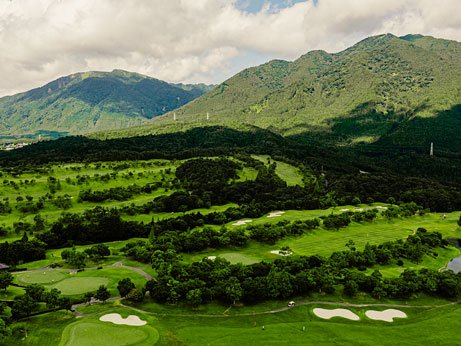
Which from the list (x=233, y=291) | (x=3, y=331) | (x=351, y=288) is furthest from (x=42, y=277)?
(x=351, y=288)

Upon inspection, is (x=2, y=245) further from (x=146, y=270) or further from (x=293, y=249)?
(x=293, y=249)

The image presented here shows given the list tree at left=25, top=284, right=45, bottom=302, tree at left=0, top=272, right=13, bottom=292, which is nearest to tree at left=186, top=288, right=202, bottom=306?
tree at left=25, top=284, right=45, bottom=302

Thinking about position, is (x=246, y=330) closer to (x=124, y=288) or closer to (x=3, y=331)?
(x=124, y=288)

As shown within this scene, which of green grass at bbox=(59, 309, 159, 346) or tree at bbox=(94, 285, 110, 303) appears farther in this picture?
tree at bbox=(94, 285, 110, 303)

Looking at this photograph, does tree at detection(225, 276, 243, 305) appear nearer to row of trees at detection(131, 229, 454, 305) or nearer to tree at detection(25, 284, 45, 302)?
row of trees at detection(131, 229, 454, 305)

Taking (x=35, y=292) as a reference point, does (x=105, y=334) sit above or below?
below

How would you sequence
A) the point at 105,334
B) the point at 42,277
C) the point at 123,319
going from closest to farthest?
the point at 105,334, the point at 123,319, the point at 42,277
